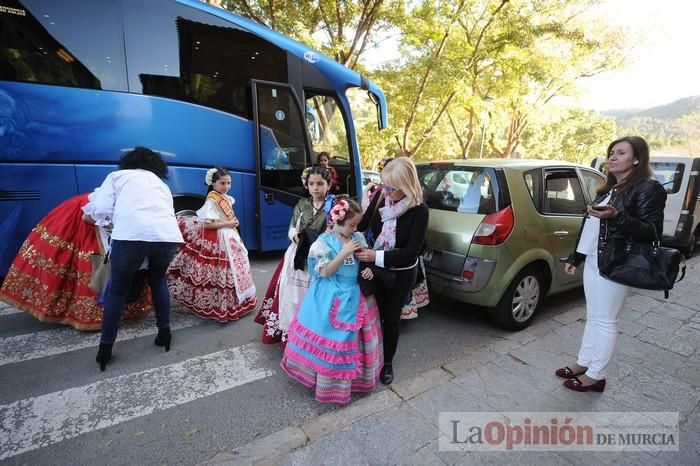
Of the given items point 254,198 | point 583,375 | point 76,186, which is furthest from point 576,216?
point 76,186

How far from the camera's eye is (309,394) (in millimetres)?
2629

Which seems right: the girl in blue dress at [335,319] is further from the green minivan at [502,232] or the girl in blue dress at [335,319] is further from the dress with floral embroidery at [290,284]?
the green minivan at [502,232]

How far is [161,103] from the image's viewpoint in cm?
464

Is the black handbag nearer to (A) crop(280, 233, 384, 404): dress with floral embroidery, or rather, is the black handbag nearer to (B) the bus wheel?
(A) crop(280, 233, 384, 404): dress with floral embroidery

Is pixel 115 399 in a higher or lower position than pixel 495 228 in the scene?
lower

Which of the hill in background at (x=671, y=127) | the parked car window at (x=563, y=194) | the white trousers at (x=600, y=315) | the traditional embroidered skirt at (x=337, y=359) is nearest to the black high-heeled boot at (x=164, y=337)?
the traditional embroidered skirt at (x=337, y=359)

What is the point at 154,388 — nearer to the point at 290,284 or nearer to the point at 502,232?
the point at 290,284

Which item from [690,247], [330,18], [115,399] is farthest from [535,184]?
[330,18]

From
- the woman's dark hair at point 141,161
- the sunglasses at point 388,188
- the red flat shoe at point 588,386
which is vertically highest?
the woman's dark hair at point 141,161

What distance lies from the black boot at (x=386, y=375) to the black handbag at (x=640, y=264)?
65.1 inches

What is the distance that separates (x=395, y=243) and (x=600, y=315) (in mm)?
Answer: 1544

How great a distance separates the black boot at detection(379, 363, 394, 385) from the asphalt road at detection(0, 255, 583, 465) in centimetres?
8

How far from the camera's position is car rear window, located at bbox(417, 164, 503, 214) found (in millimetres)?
3467

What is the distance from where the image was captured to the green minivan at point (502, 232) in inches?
132
